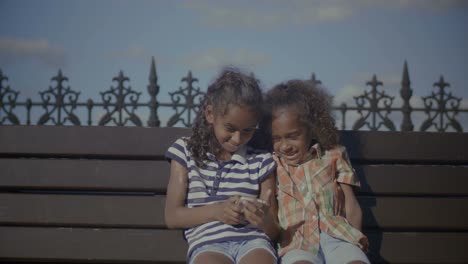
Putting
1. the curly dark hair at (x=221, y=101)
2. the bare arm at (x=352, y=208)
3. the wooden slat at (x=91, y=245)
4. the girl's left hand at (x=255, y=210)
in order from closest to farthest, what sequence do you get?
the girl's left hand at (x=255, y=210)
the curly dark hair at (x=221, y=101)
the bare arm at (x=352, y=208)
the wooden slat at (x=91, y=245)

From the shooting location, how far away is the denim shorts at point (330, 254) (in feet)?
8.04

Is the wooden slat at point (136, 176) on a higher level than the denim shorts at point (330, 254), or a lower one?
higher

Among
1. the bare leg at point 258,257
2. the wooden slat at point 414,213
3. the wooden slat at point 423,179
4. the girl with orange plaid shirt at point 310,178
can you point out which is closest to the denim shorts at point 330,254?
the girl with orange plaid shirt at point 310,178

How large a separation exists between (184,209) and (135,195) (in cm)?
49

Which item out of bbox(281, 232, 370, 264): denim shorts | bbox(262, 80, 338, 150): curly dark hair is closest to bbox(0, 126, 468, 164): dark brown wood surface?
bbox(262, 80, 338, 150): curly dark hair

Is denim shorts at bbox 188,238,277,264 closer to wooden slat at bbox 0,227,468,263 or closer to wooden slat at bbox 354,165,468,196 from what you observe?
wooden slat at bbox 0,227,468,263

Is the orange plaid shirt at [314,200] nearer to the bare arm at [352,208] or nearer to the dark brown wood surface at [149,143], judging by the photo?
the bare arm at [352,208]

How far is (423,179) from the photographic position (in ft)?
9.99

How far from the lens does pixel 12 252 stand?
119 inches

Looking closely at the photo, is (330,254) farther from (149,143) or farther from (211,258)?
(149,143)

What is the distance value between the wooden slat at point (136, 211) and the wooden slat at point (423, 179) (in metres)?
0.04

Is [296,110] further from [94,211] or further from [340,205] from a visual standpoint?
[94,211]

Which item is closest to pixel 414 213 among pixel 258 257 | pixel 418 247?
pixel 418 247

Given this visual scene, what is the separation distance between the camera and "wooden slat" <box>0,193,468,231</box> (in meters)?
2.97
